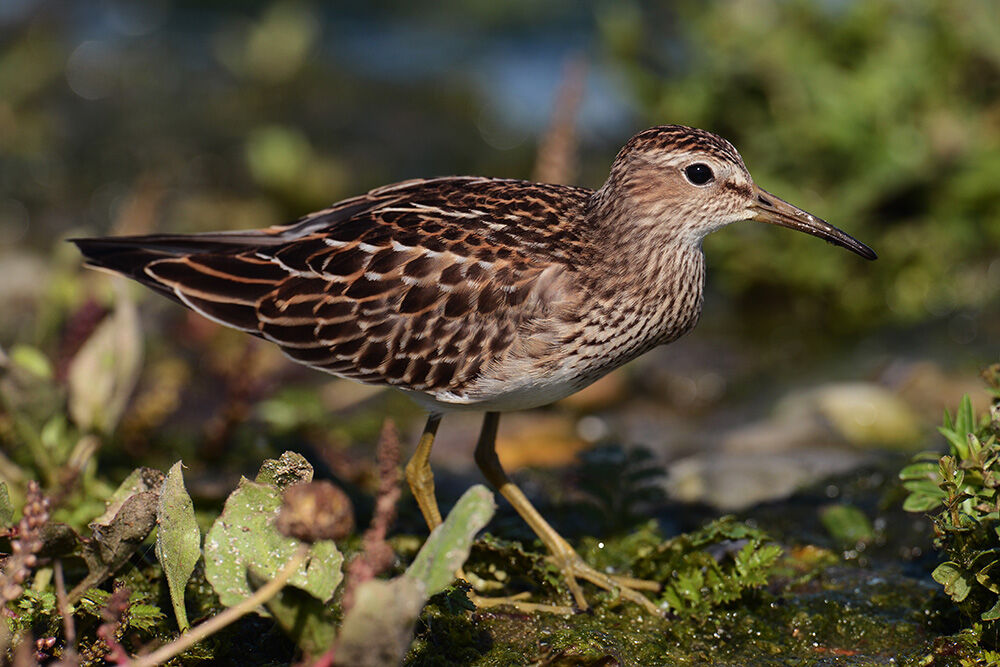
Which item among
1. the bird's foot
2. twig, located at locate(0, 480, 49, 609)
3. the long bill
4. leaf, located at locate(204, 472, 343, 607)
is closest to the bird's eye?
the long bill

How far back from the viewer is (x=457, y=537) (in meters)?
3.21

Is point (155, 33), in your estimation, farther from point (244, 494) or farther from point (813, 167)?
point (244, 494)

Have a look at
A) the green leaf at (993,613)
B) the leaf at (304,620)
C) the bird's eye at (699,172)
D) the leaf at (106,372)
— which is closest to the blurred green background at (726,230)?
the leaf at (106,372)

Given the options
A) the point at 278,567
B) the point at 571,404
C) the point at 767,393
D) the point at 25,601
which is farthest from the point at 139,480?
the point at 767,393

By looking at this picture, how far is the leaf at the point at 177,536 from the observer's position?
3682mm

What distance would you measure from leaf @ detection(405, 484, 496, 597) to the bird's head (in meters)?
1.86

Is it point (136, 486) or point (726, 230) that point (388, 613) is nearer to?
point (136, 486)

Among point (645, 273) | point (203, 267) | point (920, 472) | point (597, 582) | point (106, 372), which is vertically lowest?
point (597, 582)

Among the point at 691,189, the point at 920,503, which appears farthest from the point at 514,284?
the point at 920,503

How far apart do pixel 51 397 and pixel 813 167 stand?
550 cm

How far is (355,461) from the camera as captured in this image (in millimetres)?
6105

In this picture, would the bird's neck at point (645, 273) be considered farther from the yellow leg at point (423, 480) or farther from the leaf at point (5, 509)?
the leaf at point (5, 509)

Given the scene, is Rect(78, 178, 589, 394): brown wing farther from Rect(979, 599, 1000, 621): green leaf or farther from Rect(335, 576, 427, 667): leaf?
Rect(979, 599, 1000, 621): green leaf

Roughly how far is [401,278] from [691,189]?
123cm
